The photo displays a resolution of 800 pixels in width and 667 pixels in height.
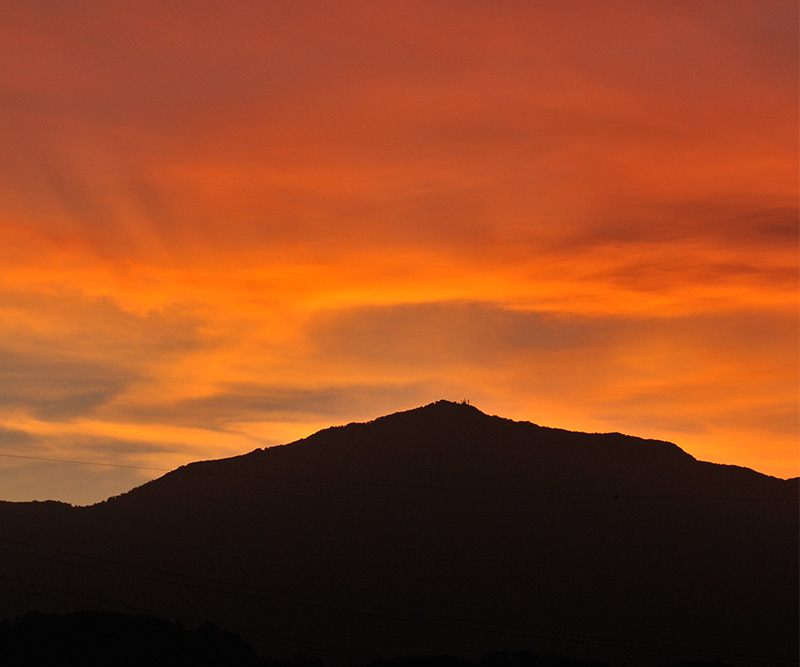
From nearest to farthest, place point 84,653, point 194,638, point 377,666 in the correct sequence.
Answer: point 377,666
point 84,653
point 194,638

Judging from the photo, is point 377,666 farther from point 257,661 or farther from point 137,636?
point 137,636

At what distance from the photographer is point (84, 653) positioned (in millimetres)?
114688

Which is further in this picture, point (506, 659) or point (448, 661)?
point (506, 659)

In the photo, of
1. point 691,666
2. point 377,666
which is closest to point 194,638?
point 377,666

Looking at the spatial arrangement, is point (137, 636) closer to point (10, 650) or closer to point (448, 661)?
point (10, 650)

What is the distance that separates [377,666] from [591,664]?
93.6 feet

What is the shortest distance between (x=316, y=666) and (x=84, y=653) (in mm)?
32996

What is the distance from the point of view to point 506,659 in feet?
389

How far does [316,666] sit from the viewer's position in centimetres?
12781

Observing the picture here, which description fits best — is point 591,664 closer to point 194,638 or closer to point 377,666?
point 377,666

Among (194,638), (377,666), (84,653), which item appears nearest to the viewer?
(377,666)

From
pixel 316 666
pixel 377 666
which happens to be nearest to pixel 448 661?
pixel 377 666

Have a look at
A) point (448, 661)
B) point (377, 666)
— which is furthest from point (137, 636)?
point (448, 661)

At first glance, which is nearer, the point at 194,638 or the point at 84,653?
the point at 84,653
